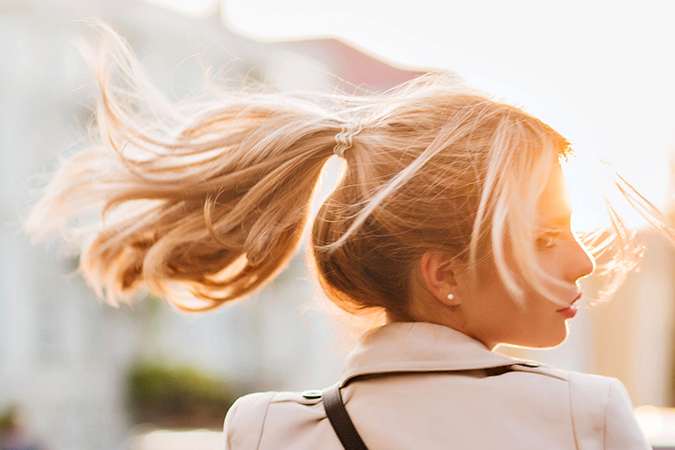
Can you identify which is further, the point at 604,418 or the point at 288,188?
the point at 288,188

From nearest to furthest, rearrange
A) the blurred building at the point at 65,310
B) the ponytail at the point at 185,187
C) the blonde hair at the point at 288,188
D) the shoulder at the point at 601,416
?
the shoulder at the point at 601,416 → the blonde hair at the point at 288,188 → the ponytail at the point at 185,187 → the blurred building at the point at 65,310

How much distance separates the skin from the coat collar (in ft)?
0.16

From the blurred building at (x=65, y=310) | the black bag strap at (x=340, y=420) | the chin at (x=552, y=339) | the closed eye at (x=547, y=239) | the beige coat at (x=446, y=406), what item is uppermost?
the closed eye at (x=547, y=239)

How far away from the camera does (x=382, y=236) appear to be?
1082 mm

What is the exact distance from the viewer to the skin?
1062mm

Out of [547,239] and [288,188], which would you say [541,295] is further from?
[288,188]

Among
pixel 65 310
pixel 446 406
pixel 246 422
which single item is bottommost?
pixel 65 310

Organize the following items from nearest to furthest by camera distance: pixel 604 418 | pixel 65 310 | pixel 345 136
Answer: pixel 604 418, pixel 345 136, pixel 65 310

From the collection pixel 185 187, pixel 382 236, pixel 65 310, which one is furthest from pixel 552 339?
pixel 65 310

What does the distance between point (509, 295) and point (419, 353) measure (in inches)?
7.0

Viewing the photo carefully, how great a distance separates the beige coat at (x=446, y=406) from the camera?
3.05 ft

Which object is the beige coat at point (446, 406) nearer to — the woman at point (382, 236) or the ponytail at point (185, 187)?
the woman at point (382, 236)

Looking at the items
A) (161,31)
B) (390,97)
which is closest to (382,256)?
(390,97)

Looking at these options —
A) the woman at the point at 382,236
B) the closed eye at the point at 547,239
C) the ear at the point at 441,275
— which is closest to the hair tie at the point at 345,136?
the woman at the point at 382,236
